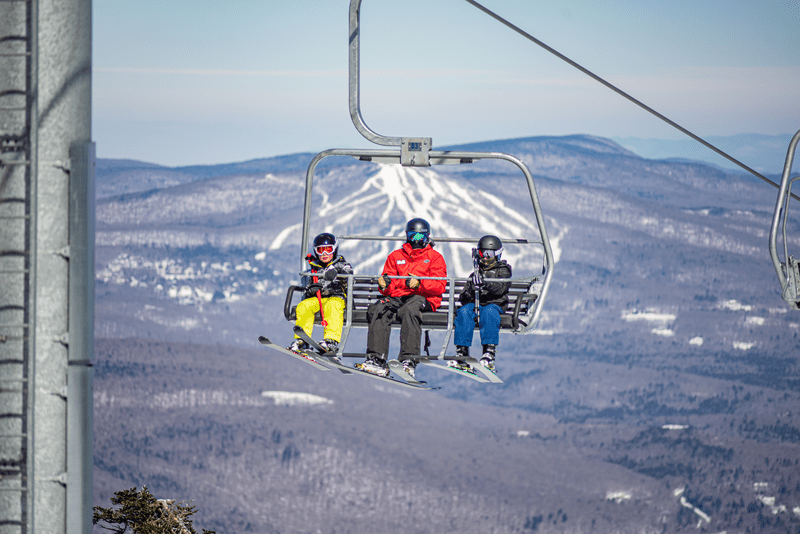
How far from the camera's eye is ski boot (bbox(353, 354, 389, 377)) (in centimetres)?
976

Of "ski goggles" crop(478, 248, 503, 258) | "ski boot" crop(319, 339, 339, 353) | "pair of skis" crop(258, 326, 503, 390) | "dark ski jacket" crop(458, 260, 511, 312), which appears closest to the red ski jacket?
"dark ski jacket" crop(458, 260, 511, 312)

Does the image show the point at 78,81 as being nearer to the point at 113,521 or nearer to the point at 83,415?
the point at 83,415

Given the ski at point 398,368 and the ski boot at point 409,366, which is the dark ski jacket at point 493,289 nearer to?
the ski boot at point 409,366

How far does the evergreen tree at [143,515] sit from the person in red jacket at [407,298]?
51.2ft

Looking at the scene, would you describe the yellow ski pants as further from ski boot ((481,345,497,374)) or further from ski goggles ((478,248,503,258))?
ski goggles ((478,248,503,258))

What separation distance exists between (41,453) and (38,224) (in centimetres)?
115

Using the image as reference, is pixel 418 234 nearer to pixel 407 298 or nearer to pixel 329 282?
pixel 407 298

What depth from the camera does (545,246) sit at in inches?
398

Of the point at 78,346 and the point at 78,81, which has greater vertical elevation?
the point at 78,81

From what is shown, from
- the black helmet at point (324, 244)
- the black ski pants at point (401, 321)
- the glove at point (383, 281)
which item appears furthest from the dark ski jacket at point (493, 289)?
the black helmet at point (324, 244)

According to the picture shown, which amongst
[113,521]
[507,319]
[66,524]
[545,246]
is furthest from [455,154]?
[113,521]

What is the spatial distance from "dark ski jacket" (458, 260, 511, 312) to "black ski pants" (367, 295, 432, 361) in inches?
19.2

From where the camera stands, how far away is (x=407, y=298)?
1085 centimetres

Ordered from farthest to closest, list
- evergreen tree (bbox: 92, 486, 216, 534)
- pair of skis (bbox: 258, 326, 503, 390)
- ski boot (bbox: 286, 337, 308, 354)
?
1. evergreen tree (bbox: 92, 486, 216, 534)
2. ski boot (bbox: 286, 337, 308, 354)
3. pair of skis (bbox: 258, 326, 503, 390)
